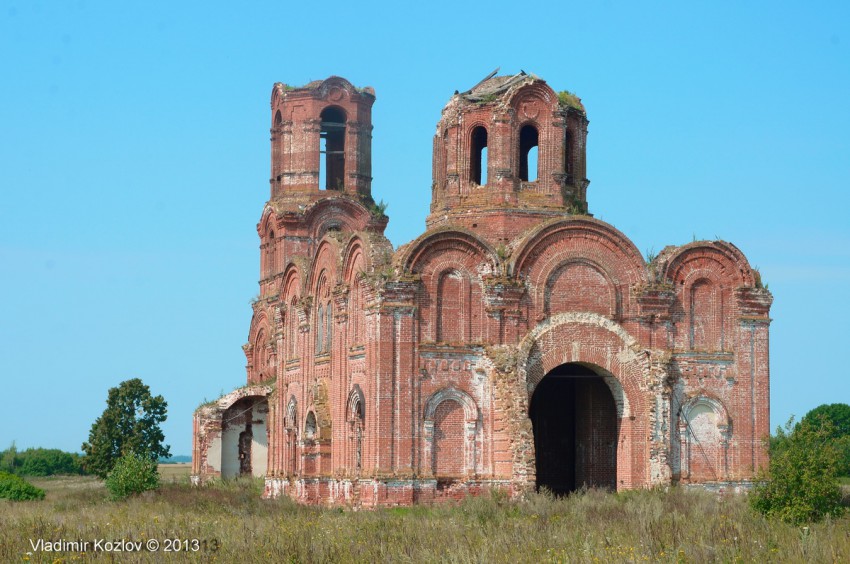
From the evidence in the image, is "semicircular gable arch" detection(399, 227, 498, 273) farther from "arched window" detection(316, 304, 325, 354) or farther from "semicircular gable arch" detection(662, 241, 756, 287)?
"arched window" detection(316, 304, 325, 354)

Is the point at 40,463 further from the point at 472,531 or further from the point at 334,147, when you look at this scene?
the point at 472,531

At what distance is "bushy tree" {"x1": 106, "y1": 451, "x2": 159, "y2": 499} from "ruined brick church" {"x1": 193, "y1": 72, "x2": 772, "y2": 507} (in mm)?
3959

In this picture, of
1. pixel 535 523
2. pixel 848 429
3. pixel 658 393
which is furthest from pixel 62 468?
pixel 535 523

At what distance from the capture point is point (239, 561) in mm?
17828

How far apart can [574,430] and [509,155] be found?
289 inches

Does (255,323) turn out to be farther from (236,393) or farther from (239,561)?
(239,561)

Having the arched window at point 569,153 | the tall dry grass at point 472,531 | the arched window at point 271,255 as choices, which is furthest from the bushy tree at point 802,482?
the arched window at point 271,255

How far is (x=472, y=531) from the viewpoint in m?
21.4

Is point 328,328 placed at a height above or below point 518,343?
above

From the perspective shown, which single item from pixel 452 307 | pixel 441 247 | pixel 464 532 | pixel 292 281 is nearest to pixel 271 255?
pixel 292 281

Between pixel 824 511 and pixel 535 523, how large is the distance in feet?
19.3

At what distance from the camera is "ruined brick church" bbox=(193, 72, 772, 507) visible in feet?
96.6

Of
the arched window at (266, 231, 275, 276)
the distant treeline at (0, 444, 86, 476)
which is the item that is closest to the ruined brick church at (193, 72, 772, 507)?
the arched window at (266, 231, 275, 276)

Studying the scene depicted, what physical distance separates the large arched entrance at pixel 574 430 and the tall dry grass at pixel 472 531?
10.4ft
